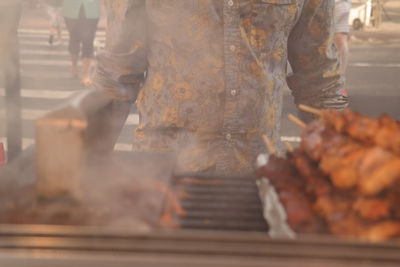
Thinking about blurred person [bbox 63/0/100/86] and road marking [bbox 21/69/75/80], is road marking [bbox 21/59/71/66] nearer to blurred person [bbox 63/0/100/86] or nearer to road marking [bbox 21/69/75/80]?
road marking [bbox 21/69/75/80]

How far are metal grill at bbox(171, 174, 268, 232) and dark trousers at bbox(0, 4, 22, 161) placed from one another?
2563mm

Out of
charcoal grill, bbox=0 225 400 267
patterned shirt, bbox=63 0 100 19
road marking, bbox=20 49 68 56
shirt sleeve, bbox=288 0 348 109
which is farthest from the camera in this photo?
road marking, bbox=20 49 68 56

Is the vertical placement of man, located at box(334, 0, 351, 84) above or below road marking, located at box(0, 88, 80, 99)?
above

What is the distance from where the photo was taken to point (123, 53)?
3830 mm

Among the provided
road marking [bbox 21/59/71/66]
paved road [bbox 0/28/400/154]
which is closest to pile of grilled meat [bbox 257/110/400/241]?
paved road [bbox 0/28/400/154]

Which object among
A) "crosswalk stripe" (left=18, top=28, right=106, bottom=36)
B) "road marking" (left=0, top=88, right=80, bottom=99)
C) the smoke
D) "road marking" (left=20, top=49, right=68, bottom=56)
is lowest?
"road marking" (left=0, top=88, right=80, bottom=99)

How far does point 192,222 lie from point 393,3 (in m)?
21.5

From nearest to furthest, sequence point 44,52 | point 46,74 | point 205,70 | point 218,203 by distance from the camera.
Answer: point 218,203, point 205,70, point 46,74, point 44,52

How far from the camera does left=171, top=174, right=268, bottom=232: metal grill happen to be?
2.23 meters

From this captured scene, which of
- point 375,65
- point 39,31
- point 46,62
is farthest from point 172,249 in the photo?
point 39,31

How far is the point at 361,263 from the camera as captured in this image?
170cm

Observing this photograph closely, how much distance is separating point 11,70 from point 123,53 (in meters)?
1.84

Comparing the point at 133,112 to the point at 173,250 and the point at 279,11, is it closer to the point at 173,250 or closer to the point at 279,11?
the point at 279,11

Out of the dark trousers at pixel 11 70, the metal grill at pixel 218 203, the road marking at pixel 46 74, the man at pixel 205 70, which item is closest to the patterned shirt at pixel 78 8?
the road marking at pixel 46 74
